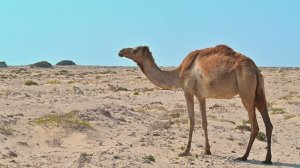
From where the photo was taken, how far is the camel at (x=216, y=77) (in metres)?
14.0

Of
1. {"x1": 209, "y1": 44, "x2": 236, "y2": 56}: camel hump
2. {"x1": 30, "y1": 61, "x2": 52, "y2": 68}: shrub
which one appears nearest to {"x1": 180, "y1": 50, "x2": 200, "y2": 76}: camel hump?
{"x1": 209, "y1": 44, "x2": 236, "y2": 56}: camel hump

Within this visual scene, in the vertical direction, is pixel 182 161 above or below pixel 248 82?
below

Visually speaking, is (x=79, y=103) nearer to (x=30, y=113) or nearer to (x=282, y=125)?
(x=30, y=113)

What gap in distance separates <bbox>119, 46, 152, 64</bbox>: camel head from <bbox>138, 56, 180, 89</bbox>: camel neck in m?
0.14

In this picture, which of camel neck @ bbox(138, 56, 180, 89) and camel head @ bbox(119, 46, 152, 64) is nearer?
camel neck @ bbox(138, 56, 180, 89)

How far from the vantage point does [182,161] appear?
548 inches

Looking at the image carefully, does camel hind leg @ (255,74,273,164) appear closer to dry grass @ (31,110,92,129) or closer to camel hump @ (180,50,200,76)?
camel hump @ (180,50,200,76)

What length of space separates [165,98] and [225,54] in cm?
1979

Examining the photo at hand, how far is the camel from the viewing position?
14.0 m

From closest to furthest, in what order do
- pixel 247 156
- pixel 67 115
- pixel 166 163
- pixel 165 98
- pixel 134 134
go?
pixel 166 163, pixel 247 156, pixel 134 134, pixel 67 115, pixel 165 98

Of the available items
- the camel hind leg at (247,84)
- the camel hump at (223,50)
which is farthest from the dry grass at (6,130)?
the camel hind leg at (247,84)

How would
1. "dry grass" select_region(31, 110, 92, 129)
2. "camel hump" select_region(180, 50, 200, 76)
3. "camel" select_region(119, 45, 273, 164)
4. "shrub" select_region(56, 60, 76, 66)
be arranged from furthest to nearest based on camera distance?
1. "shrub" select_region(56, 60, 76, 66)
2. "dry grass" select_region(31, 110, 92, 129)
3. "camel hump" select_region(180, 50, 200, 76)
4. "camel" select_region(119, 45, 273, 164)

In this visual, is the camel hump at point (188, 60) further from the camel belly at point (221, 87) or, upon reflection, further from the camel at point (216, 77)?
the camel belly at point (221, 87)

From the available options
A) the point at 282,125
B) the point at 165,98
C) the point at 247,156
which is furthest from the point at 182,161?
the point at 165,98
